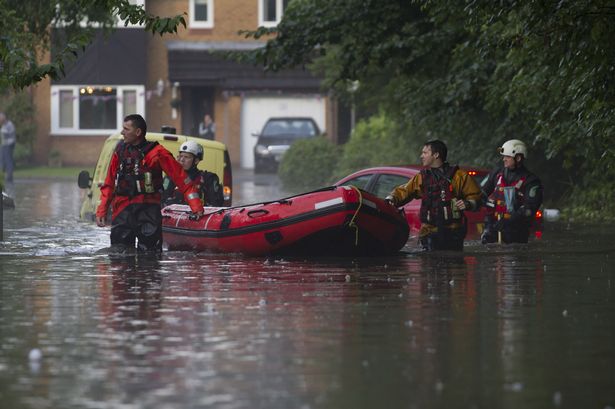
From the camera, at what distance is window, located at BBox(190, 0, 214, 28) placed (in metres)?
58.4

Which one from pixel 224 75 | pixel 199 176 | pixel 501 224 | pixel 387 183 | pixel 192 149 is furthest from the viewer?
pixel 224 75

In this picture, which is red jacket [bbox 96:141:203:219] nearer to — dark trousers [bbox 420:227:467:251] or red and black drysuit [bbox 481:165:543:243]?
dark trousers [bbox 420:227:467:251]

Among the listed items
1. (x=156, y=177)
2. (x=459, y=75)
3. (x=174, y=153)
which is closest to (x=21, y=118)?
(x=459, y=75)

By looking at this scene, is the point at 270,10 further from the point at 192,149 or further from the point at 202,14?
the point at 192,149

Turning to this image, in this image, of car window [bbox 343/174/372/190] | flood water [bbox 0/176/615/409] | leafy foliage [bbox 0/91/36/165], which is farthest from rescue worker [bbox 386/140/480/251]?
leafy foliage [bbox 0/91/36/165]

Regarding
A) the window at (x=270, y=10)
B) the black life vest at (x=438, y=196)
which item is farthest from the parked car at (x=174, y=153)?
the window at (x=270, y=10)

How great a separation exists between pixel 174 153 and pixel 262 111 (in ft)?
106

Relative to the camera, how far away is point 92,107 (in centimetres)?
5906

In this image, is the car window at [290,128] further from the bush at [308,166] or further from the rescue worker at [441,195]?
the rescue worker at [441,195]

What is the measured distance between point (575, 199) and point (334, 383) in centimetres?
2035

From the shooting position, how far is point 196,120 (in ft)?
197

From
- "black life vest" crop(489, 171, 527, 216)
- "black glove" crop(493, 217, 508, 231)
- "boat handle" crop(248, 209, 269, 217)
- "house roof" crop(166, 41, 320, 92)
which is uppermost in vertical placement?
"house roof" crop(166, 41, 320, 92)

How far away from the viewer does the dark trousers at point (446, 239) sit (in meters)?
18.5

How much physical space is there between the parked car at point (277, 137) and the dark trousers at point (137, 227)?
3325 cm
